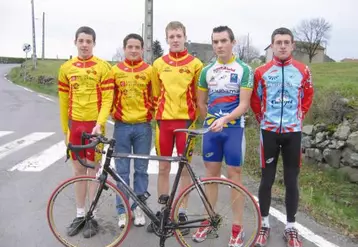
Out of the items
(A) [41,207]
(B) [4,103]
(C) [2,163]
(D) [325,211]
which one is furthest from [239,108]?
(B) [4,103]

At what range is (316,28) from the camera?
2950 inches

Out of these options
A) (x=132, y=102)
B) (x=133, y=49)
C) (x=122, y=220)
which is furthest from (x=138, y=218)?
(x=133, y=49)

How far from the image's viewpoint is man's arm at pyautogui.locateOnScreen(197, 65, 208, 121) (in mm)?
3910

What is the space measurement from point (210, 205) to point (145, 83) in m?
1.51

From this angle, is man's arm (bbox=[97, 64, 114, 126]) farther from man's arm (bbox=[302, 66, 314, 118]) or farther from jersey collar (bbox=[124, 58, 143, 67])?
man's arm (bbox=[302, 66, 314, 118])

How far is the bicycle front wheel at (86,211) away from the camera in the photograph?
3766 mm

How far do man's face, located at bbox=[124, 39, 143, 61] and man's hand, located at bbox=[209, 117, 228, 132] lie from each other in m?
1.23

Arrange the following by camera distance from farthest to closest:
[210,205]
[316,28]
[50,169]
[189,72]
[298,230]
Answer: [316,28], [50,169], [298,230], [189,72], [210,205]

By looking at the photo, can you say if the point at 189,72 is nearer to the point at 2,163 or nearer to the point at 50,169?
the point at 50,169

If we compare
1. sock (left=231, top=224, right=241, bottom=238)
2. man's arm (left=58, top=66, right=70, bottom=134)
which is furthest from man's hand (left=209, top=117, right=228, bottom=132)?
man's arm (left=58, top=66, right=70, bottom=134)

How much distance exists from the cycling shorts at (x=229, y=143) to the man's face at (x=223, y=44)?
0.74 m

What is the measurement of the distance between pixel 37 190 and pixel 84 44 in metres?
2.85

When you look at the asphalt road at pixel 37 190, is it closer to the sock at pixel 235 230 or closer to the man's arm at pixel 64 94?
the sock at pixel 235 230

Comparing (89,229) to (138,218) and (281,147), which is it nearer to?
(138,218)
